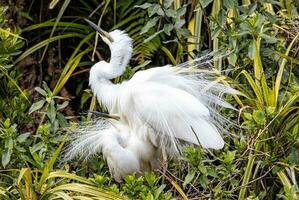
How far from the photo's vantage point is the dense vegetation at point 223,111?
9.00 ft

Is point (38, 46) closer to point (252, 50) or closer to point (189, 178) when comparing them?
point (252, 50)

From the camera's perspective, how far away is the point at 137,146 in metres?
3.16

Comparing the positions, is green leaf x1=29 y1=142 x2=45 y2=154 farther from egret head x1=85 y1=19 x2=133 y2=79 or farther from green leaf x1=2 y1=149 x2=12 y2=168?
egret head x1=85 y1=19 x2=133 y2=79

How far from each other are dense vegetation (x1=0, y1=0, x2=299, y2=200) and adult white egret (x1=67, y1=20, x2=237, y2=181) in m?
0.07

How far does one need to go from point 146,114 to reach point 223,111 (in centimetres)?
30

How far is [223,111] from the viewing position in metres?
3.16

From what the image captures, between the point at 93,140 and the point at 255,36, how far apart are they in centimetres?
75

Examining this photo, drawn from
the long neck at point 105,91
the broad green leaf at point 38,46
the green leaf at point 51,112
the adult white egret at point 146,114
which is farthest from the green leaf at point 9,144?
the broad green leaf at point 38,46

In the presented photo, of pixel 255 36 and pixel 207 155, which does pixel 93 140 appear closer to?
pixel 207 155

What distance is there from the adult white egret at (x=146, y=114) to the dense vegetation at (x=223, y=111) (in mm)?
71

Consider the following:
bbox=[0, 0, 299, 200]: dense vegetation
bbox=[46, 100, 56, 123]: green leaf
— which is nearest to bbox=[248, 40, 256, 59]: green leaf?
bbox=[0, 0, 299, 200]: dense vegetation

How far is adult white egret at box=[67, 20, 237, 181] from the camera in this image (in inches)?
120

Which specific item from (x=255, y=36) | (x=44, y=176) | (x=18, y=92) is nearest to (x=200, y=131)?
(x=255, y=36)

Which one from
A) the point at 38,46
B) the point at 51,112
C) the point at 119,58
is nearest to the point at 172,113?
the point at 119,58
